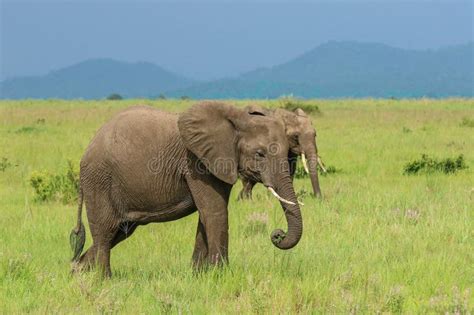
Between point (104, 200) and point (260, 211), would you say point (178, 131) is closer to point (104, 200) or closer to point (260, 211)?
point (104, 200)

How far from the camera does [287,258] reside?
709 cm

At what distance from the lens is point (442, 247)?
797 cm

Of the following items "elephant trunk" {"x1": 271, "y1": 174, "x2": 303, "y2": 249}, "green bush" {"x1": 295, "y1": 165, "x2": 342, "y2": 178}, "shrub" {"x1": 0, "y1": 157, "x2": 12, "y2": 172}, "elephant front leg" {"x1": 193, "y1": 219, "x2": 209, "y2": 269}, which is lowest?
"green bush" {"x1": 295, "y1": 165, "x2": 342, "y2": 178}

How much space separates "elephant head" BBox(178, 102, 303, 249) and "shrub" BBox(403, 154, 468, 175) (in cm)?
955

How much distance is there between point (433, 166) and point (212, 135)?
1007 cm

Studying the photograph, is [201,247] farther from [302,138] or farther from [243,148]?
[302,138]

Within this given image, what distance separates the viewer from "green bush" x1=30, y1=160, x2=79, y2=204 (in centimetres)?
1180

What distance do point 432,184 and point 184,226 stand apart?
18.3 ft

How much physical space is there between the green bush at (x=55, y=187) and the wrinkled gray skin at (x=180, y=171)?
474 centimetres

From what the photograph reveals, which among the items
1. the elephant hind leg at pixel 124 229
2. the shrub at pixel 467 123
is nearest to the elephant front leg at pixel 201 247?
the elephant hind leg at pixel 124 229

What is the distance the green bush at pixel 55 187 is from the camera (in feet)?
38.7

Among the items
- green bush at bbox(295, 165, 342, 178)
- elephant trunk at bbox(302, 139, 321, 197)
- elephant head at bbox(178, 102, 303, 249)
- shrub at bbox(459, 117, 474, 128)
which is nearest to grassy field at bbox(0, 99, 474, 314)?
green bush at bbox(295, 165, 342, 178)

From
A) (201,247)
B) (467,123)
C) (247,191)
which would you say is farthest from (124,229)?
(467,123)

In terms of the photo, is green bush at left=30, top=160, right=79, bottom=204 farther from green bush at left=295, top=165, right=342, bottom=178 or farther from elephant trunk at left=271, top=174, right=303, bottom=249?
elephant trunk at left=271, top=174, right=303, bottom=249
